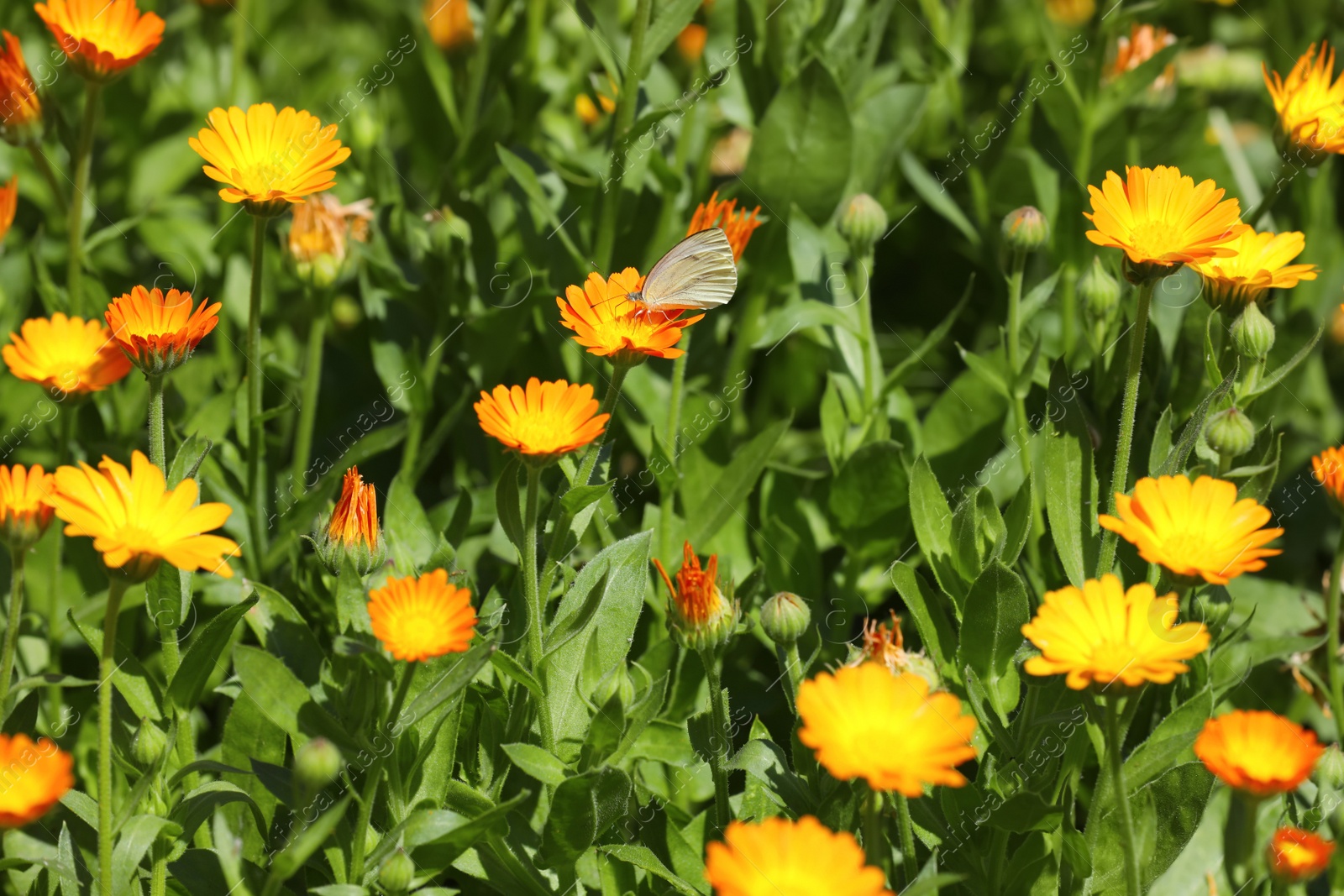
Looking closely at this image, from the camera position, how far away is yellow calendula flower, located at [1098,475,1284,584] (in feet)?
4.14

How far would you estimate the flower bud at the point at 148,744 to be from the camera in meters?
1.44

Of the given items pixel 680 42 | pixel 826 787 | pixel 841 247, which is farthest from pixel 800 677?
pixel 680 42

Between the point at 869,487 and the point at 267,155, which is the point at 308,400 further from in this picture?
the point at 869,487

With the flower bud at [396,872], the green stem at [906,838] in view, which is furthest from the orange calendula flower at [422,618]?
the green stem at [906,838]

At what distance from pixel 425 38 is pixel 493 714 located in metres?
1.61

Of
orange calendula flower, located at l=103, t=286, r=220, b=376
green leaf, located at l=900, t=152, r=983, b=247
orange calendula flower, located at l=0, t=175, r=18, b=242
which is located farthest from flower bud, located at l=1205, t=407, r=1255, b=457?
orange calendula flower, located at l=0, t=175, r=18, b=242

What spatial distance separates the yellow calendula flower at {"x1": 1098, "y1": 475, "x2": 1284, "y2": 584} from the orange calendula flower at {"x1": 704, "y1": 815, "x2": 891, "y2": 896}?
17.0 inches

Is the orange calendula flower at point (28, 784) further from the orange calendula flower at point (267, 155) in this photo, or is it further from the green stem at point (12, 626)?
the orange calendula flower at point (267, 155)

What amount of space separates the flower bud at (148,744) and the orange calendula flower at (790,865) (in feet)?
2.35

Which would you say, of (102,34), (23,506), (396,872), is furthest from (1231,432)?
(102,34)

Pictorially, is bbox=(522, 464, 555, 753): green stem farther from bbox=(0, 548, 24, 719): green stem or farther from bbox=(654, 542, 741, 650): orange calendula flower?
bbox=(0, 548, 24, 719): green stem

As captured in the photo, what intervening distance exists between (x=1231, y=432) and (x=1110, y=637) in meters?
0.40

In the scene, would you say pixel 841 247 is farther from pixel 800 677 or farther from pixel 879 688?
pixel 879 688

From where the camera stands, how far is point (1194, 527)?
1299 millimetres
